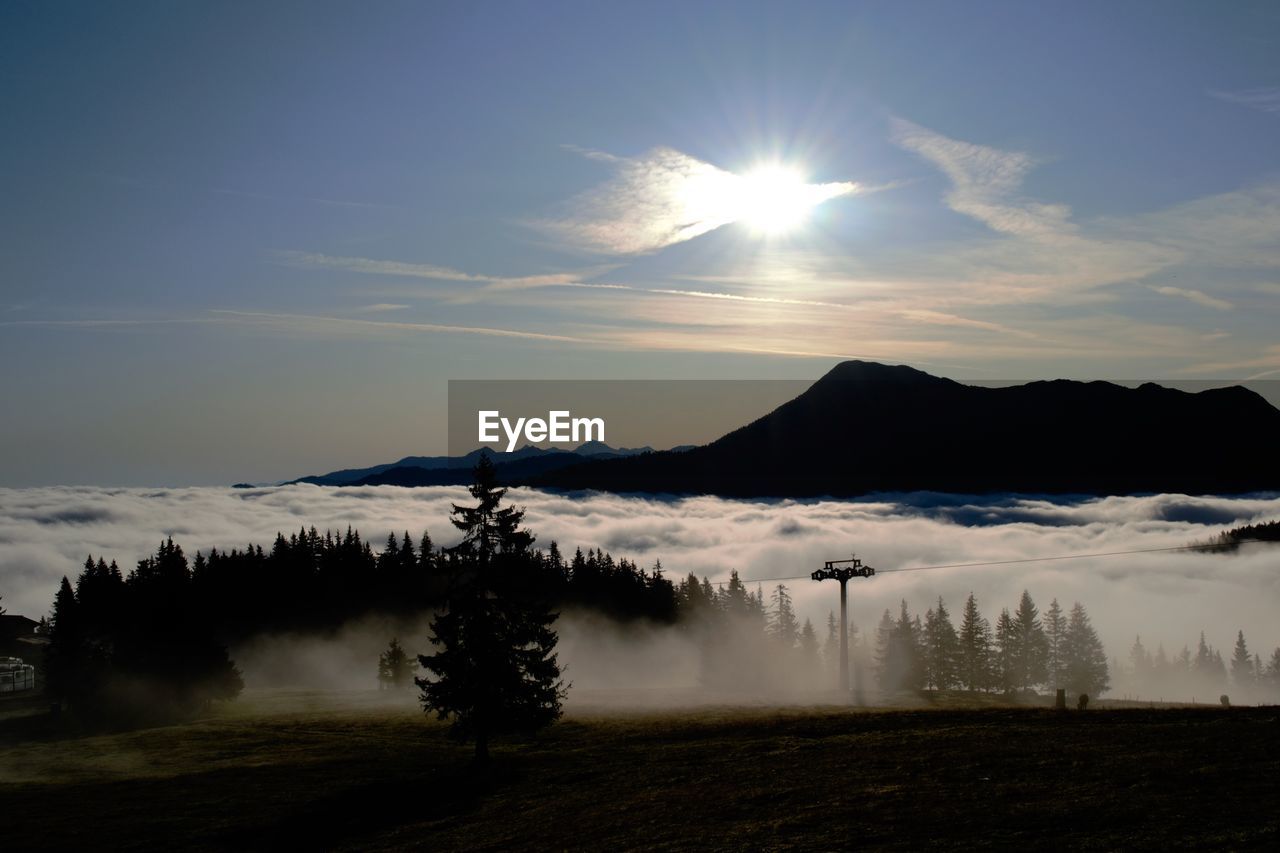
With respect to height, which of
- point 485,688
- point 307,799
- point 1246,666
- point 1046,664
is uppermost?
point 485,688

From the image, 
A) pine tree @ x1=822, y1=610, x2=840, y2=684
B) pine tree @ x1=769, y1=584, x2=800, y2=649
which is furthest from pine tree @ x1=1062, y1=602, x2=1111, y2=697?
pine tree @ x1=769, y1=584, x2=800, y2=649

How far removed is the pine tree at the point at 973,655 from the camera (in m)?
125

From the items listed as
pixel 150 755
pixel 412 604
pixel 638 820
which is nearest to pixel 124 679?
pixel 150 755

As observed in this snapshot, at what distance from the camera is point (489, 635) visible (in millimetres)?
49656

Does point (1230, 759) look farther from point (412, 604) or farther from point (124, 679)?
point (412, 604)

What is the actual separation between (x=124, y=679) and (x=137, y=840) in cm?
5522

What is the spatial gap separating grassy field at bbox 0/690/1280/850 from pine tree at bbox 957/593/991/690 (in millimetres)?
69349

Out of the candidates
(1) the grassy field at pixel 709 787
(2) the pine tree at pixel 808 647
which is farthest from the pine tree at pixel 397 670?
(2) the pine tree at pixel 808 647

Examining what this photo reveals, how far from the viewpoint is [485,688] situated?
4941 centimetres

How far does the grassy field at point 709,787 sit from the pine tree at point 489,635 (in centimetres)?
336

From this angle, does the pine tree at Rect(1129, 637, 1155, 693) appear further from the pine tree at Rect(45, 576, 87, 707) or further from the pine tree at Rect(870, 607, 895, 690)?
the pine tree at Rect(45, 576, 87, 707)

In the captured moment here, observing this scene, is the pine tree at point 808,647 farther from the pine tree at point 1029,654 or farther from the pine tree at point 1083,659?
the pine tree at point 1083,659

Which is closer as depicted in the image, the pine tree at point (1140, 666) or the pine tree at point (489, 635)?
the pine tree at point (489, 635)

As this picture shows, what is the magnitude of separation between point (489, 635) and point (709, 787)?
53.5ft
